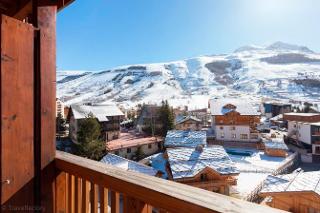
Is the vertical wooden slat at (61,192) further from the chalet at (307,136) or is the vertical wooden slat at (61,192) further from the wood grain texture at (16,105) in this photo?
the chalet at (307,136)

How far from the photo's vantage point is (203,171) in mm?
10359

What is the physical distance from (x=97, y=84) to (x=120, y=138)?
81.0 metres

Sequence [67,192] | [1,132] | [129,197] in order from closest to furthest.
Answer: [129,197] → [1,132] → [67,192]

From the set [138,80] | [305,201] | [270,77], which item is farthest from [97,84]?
[305,201]

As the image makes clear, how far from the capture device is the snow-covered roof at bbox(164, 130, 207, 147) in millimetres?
16203

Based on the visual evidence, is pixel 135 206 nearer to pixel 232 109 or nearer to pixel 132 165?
pixel 132 165

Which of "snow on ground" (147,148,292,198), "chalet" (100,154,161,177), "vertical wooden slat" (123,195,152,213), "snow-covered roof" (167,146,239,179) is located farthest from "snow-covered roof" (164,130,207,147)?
"vertical wooden slat" (123,195,152,213)

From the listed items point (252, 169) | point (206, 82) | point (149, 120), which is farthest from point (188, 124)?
point (206, 82)

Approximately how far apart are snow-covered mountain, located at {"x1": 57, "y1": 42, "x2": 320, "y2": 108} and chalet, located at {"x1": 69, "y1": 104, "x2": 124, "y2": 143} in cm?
3178

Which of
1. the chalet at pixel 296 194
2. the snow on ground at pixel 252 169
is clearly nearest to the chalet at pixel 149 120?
the snow on ground at pixel 252 169

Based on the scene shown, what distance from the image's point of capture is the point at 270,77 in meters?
83.7

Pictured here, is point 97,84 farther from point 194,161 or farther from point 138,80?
point 194,161

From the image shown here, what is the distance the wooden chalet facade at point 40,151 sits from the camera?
3.84ft

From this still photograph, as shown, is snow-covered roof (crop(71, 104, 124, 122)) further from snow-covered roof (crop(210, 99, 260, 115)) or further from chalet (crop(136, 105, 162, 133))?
snow-covered roof (crop(210, 99, 260, 115))
